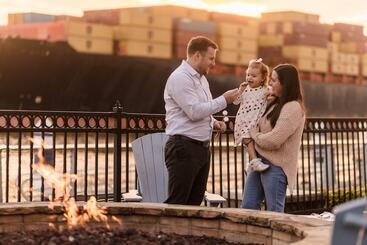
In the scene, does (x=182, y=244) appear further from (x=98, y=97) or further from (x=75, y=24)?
(x=75, y=24)

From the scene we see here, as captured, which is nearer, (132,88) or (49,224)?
(49,224)

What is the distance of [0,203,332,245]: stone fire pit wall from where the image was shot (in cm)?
405

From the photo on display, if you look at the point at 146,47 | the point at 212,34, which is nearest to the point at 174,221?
the point at 146,47

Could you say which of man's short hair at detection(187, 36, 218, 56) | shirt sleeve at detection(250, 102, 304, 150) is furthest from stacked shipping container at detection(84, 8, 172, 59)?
shirt sleeve at detection(250, 102, 304, 150)

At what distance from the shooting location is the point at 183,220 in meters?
4.36

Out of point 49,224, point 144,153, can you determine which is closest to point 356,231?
point 49,224

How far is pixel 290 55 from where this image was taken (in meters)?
100

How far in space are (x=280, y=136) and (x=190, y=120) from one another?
0.72m

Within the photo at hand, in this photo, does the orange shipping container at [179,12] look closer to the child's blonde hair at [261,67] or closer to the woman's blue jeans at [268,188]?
the child's blonde hair at [261,67]

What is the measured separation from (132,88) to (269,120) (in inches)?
2166

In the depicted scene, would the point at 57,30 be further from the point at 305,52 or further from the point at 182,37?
the point at 305,52

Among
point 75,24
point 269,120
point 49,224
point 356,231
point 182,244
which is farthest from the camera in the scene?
point 75,24

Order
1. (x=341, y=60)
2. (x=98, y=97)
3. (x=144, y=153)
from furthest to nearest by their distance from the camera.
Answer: (x=341, y=60) < (x=98, y=97) < (x=144, y=153)

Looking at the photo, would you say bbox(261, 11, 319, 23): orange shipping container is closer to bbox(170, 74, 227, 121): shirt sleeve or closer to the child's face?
the child's face
